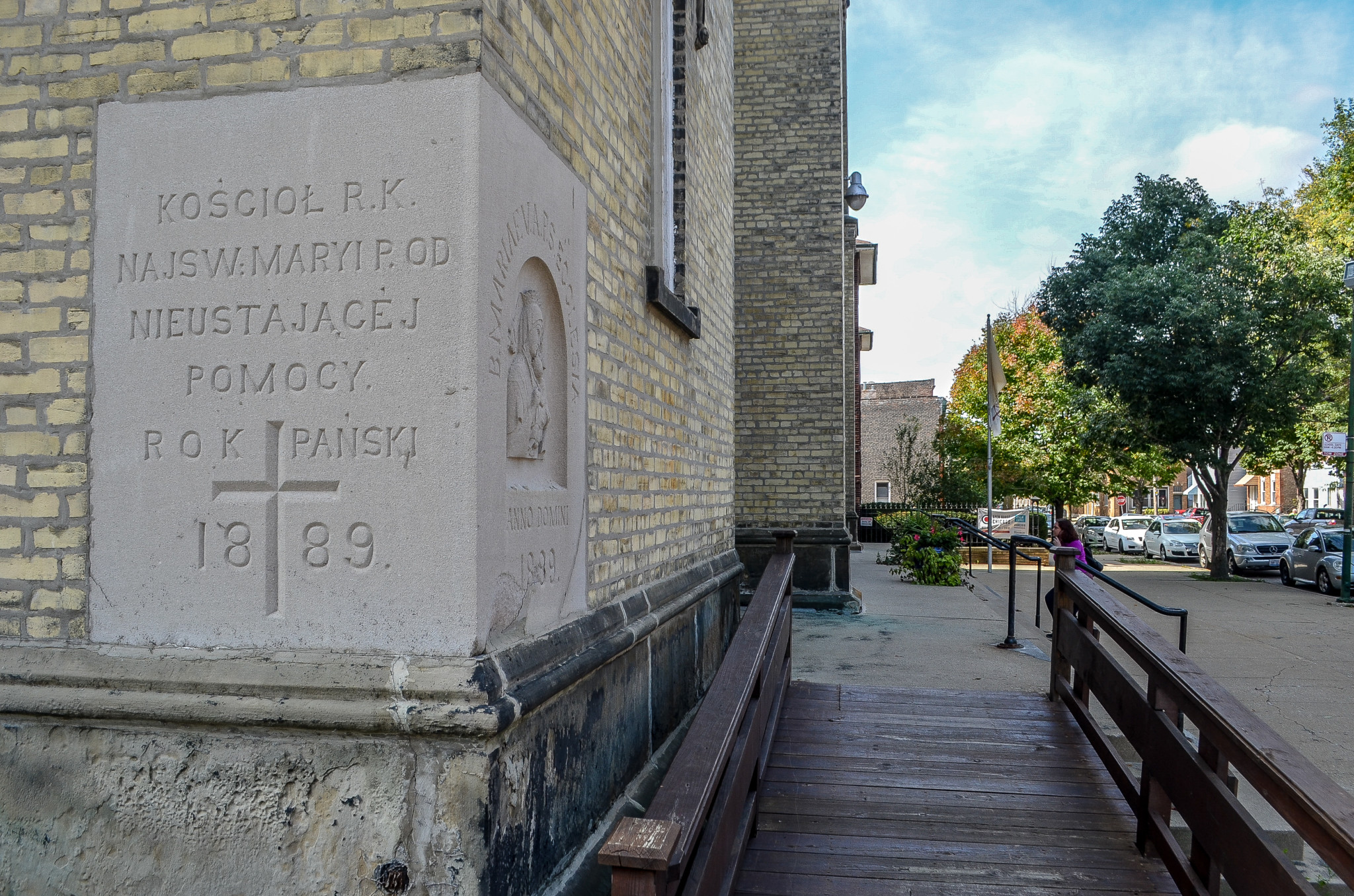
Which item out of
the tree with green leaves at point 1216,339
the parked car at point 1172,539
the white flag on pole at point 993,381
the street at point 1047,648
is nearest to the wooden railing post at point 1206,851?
the street at point 1047,648

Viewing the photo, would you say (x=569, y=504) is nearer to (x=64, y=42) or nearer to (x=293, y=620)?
(x=293, y=620)

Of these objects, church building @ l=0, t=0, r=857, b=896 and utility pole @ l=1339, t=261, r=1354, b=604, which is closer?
church building @ l=0, t=0, r=857, b=896

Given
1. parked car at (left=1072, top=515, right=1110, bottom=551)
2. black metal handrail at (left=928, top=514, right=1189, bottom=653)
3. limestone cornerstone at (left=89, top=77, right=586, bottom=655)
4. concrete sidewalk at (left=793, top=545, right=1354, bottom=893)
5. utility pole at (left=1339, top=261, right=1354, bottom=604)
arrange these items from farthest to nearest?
parked car at (left=1072, top=515, right=1110, bottom=551) < utility pole at (left=1339, top=261, right=1354, bottom=604) < concrete sidewalk at (left=793, top=545, right=1354, bottom=893) < black metal handrail at (left=928, top=514, right=1189, bottom=653) < limestone cornerstone at (left=89, top=77, right=586, bottom=655)

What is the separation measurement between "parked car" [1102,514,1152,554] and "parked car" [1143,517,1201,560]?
1499 mm

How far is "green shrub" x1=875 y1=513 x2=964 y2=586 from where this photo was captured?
15414mm

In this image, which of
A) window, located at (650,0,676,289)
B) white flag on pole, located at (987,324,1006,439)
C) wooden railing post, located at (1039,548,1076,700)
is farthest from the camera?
white flag on pole, located at (987,324,1006,439)

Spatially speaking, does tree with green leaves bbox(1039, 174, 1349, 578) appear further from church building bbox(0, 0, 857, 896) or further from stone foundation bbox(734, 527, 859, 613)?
church building bbox(0, 0, 857, 896)

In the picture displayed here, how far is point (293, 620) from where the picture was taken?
2.67 meters

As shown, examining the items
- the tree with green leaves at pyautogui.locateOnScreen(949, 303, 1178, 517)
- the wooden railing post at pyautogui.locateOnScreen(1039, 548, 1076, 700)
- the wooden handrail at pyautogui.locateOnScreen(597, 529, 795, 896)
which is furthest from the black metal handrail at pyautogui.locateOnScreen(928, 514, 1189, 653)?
the tree with green leaves at pyautogui.locateOnScreen(949, 303, 1178, 517)

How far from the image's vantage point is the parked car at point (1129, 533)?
33719 millimetres

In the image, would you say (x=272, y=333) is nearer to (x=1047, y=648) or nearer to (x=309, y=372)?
(x=309, y=372)

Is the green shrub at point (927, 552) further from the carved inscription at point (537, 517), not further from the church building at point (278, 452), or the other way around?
the church building at point (278, 452)

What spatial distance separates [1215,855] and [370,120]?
372 centimetres

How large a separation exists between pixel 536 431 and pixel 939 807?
2936mm
